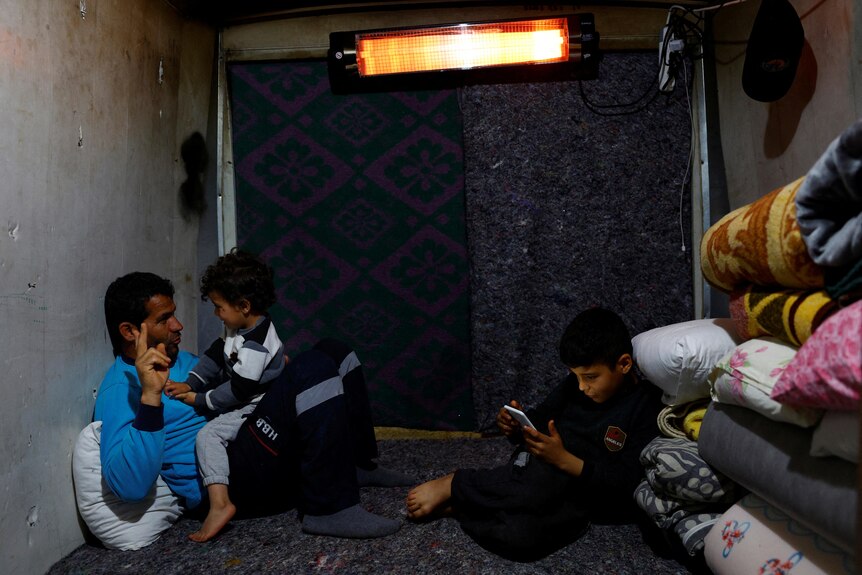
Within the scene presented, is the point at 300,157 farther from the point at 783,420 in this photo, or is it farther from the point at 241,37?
the point at 783,420

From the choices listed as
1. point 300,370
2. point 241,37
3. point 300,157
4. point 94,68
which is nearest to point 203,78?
point 241,37

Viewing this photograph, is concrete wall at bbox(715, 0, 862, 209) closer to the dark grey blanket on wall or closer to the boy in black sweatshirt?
the dark grey blanket on wall

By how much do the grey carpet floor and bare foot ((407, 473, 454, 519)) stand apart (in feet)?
0.13

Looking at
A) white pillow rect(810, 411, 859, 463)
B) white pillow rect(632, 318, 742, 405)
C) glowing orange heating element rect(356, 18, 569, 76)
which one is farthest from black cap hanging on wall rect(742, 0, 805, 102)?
white pillow rect(810, 411, 859, 463)

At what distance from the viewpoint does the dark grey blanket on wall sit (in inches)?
84.6

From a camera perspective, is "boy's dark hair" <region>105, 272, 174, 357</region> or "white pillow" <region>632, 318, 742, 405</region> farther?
"boy's dark hair" <region>105, 272, 174, 357</region>

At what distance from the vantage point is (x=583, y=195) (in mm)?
2150

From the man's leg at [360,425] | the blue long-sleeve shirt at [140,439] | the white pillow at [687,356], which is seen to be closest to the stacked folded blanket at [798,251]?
the white pillow at [687,356]

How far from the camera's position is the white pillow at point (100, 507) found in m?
1.46

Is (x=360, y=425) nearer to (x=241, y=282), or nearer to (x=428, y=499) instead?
(x=428, y=499)

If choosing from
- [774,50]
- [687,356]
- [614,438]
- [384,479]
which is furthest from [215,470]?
[774,50]

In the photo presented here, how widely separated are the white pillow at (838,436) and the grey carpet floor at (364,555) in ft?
1.64

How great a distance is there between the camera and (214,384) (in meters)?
1.83

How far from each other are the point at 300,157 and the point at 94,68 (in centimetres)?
75
